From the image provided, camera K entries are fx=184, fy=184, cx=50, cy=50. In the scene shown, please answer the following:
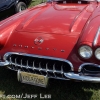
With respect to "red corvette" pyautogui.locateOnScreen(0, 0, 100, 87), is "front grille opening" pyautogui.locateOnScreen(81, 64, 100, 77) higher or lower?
lower

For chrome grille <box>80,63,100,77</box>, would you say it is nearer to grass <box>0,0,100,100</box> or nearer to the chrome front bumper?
the chrome front bumper

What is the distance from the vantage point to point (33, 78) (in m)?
2.41

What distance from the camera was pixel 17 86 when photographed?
2.88 metres

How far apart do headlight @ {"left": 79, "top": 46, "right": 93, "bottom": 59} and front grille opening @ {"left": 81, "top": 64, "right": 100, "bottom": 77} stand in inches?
6.2

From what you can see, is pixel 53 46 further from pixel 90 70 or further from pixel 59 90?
pixel 59 90

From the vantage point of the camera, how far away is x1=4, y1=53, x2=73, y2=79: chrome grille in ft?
7.41

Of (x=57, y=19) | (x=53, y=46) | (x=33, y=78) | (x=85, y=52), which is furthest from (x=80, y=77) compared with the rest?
(x=57, y=19)

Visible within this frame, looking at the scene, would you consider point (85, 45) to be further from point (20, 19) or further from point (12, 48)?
point (20, 19)

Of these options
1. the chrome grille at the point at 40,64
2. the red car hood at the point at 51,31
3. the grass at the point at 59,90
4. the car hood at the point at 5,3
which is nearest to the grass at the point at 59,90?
the grass at the point at 59,90

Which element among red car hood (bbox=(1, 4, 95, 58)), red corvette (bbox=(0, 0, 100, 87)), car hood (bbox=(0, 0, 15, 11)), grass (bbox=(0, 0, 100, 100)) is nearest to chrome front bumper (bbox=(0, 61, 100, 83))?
red corvette (bbox=(0, 0, 100, 87))

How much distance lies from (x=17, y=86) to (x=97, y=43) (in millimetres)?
1473

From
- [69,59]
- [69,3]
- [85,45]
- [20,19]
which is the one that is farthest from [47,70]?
[69,3]

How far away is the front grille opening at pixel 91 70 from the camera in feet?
7.16

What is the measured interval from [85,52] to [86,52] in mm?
11
